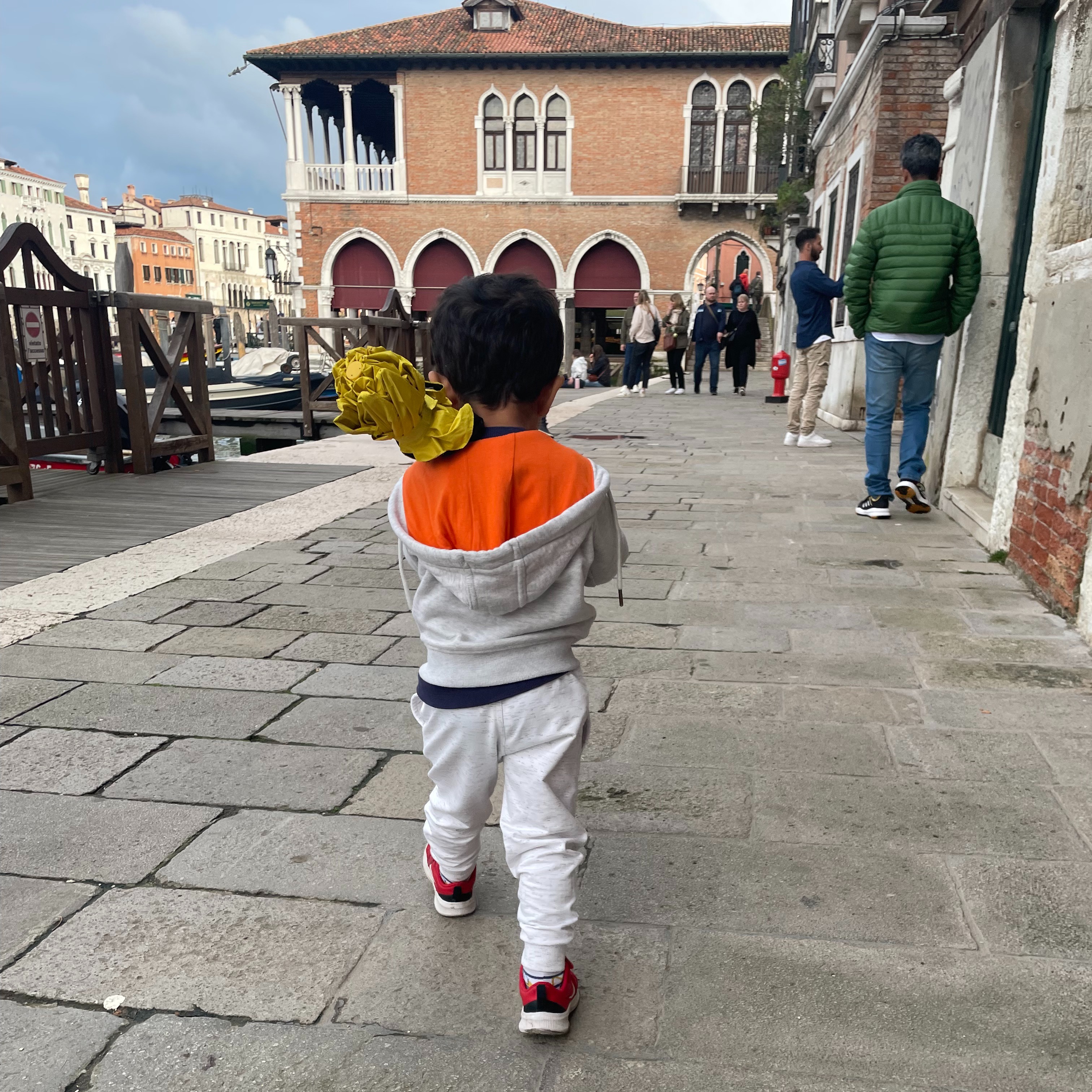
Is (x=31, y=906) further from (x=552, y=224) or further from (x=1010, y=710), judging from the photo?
(x=552, y=224)

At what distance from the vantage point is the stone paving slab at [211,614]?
12.5 feet

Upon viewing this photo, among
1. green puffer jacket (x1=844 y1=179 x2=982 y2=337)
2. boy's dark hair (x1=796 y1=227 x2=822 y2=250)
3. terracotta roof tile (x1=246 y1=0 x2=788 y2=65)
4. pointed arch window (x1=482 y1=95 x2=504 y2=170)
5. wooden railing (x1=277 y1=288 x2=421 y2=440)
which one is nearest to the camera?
green puffer jacket (x1=844 y1=179 x2=982 y2=337)

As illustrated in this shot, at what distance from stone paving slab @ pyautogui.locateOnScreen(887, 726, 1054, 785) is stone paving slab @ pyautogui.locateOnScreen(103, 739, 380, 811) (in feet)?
4.66

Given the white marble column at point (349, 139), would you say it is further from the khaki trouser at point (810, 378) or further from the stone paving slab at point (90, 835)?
the stone paving slab at point (90, 835)

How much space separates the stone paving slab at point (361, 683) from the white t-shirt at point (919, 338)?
365 cm

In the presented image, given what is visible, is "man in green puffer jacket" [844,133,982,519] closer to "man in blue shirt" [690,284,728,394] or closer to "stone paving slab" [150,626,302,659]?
"stone paving slab" [150,626,302,659]

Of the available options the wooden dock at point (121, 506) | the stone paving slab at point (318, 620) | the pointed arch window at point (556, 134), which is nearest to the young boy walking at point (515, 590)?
the stone paving slab at point (318, 620)

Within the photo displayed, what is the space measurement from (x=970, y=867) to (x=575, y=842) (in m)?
0.95

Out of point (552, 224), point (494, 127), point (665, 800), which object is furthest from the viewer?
point (552, 224)

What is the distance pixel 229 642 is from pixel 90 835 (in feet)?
4.59

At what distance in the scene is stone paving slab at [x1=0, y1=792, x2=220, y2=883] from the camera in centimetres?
206

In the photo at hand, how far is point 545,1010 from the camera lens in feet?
5.14

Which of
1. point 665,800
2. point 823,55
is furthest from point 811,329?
point 823,55

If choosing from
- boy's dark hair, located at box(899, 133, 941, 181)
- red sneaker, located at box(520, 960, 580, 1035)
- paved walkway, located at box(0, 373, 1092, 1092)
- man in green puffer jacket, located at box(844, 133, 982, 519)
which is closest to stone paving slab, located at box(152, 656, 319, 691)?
paved walkway, located at box(0, 373, 1092, 1092)
